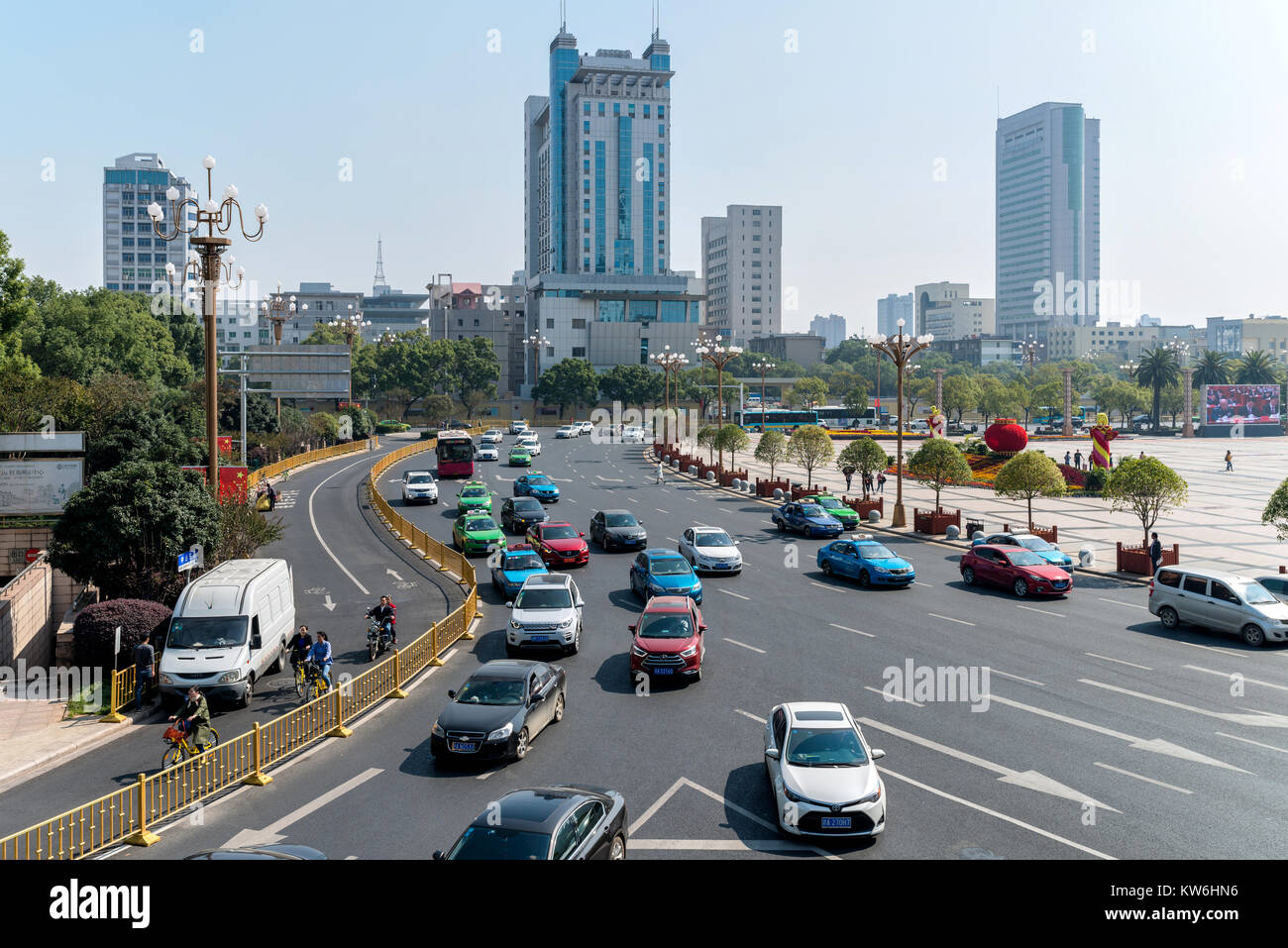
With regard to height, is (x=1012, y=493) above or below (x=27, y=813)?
above

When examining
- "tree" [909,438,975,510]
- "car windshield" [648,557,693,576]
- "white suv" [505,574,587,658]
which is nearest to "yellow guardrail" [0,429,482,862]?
"white suv" [505,574,587,658]

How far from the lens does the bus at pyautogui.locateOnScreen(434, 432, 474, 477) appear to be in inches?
2515

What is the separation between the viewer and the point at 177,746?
16547 mm

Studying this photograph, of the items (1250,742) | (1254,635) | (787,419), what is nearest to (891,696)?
(1250,742)

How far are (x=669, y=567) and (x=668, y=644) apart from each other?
26.6ft

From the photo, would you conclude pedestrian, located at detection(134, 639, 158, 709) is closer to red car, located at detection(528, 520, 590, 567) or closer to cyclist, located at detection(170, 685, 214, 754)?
cyclist, located at detection(170, 685, 214, 754)

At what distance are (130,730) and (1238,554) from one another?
37.5m

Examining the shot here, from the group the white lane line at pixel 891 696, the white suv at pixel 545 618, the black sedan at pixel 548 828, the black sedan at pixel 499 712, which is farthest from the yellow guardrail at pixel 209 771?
the white lane line at pixel 891 696

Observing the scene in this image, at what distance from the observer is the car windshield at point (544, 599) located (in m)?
23.7

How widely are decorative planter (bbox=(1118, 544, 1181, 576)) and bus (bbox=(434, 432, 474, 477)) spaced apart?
1628 inches

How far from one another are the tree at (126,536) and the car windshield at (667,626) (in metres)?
14.3

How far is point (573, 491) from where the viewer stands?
5781 cm
